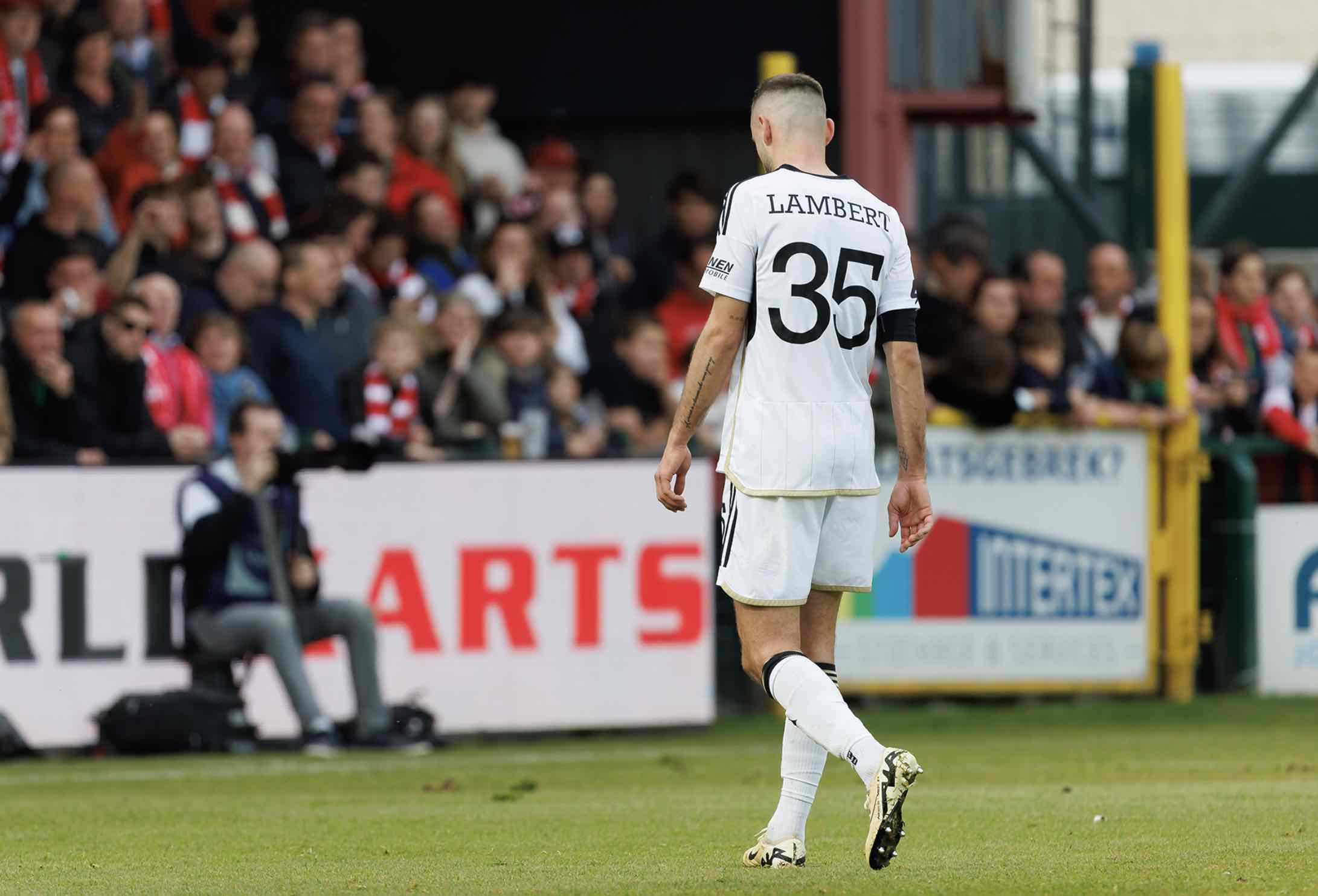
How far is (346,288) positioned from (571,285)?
85.2 inches

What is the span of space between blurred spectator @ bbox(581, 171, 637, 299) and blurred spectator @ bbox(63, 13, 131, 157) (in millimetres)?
3305

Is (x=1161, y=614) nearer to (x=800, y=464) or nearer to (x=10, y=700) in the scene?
(x=10, y=700)

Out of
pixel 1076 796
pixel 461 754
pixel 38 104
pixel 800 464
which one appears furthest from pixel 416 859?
pixel 38 104

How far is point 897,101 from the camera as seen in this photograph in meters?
15.2

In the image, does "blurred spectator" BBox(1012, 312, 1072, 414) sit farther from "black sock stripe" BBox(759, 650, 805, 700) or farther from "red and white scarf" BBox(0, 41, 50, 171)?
"black sock stripe" BBox(759, 650, 805, 700)

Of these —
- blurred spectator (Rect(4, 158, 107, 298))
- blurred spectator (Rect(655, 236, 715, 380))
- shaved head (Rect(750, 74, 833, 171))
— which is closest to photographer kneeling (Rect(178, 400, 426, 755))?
blurred spectator (Rect(4, 158, 107, 298))

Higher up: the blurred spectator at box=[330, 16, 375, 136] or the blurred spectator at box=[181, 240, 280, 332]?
the blurred spectator at box=[330, 16, 375, 136]

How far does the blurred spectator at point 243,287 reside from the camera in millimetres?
13297

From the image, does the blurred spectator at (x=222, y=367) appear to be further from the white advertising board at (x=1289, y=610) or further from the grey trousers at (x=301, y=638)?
the white advertising board at (x=1289, y=610)

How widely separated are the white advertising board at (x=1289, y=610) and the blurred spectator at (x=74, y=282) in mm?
6875

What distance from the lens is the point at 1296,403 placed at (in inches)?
581

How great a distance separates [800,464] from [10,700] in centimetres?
640

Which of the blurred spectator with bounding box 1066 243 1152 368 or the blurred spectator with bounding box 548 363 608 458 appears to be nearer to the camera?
the blurred spectator with bounding box 548 363 608 458

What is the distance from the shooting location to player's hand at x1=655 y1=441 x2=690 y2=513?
651cm
